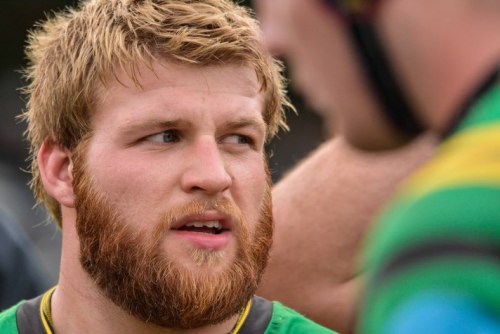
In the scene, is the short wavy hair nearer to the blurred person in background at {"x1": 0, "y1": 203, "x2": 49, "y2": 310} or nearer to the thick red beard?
the thick red beard

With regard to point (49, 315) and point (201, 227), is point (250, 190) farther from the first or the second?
point (49, 315)

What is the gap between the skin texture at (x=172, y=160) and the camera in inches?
108

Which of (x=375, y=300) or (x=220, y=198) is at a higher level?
(x=375, y=300)

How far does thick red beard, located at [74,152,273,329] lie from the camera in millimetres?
2730

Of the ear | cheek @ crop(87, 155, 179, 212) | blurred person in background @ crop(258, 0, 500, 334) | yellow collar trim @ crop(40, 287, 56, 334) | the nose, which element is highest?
blurred person in background @ crop(258, 0, 500, 334)

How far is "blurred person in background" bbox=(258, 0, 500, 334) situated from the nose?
1.50 meters

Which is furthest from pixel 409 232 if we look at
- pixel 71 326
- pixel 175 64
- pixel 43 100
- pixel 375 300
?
pixel 43 100

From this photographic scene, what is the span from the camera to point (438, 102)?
3.60ft

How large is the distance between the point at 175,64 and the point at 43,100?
583mm

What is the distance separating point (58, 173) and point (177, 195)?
1.84 ft

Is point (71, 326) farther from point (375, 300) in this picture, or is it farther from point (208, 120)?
point (375, 300)

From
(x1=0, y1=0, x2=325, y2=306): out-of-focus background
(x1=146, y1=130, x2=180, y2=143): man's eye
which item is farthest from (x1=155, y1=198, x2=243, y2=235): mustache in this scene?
(x1=0, y1=0, x2=325, y2=306): out-of-focus background

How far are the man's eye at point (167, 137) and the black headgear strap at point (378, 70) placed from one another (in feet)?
5.56

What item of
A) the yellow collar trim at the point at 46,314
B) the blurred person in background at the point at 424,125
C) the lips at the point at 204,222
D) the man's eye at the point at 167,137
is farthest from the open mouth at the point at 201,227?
the blurred person in background at the point at 424,125
